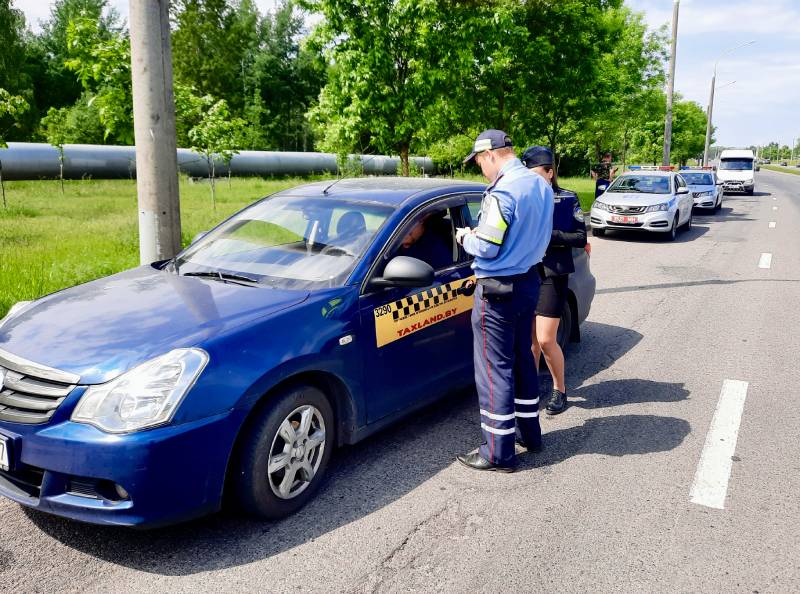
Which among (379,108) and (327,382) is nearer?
(327,382)

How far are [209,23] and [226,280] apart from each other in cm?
6354

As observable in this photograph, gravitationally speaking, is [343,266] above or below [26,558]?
above

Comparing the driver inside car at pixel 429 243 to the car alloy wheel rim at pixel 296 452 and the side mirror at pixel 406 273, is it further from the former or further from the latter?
the car alloy wheel rim at pixel 296 452

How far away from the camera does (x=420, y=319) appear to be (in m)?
3.98

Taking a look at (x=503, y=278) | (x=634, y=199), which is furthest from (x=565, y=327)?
(x=634, y=199)

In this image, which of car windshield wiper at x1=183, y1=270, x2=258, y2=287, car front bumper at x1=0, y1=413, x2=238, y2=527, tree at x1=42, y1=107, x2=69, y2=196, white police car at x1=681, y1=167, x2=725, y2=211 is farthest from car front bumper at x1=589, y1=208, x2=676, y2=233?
tree at x1=42, y1=107, x2=69, y2=196

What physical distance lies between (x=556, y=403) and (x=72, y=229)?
40.3 feet

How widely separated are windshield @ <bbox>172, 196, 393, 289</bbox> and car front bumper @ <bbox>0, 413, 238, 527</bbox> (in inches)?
43.9

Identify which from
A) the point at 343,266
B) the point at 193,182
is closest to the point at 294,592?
the point at 343,266

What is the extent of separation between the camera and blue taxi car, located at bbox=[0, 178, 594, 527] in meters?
2.76

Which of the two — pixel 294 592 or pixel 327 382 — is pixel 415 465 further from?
pixel 294 592

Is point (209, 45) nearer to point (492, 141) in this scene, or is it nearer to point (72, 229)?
point (72, 229)

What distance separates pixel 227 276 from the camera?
3.86 metres

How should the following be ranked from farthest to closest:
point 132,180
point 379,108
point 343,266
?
point 132,180, point 379,108, point 343,266
